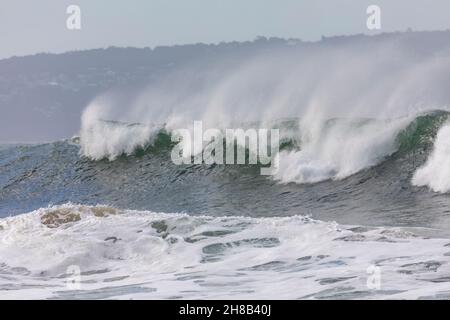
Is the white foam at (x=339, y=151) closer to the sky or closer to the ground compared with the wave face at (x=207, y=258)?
closer to the sky

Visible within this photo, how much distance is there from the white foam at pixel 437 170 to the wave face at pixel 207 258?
12.6ft

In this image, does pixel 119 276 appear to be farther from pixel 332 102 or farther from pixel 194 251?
pixel 332 102

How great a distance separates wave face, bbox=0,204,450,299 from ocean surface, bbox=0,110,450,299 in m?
0.03

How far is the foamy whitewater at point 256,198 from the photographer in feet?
35.8

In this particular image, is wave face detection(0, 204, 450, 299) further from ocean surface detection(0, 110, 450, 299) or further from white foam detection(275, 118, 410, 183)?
white foam detection(275, 118, 410, 183)

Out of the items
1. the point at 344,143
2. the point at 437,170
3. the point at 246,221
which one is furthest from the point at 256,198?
the point at 246,221

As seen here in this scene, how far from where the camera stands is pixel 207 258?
41.1 feet

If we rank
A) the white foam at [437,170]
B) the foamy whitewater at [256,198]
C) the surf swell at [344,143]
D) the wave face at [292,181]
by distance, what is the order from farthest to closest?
the surf swell at [344,143] < the white foam at [437,170] < the wave face at [292,181] < the foamy whitewater at [256,198]

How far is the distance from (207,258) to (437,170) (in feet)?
22.8

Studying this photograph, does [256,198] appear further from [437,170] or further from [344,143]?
[437,170]

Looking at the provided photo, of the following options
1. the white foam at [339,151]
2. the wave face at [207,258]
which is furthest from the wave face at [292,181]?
the wave face at [207,258]

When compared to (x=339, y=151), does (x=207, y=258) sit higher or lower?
lower

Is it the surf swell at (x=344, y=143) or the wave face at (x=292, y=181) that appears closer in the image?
the wave face at (x=292, y=181)

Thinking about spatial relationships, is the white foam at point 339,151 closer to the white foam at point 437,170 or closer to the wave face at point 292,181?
the wave face at point 292,181
